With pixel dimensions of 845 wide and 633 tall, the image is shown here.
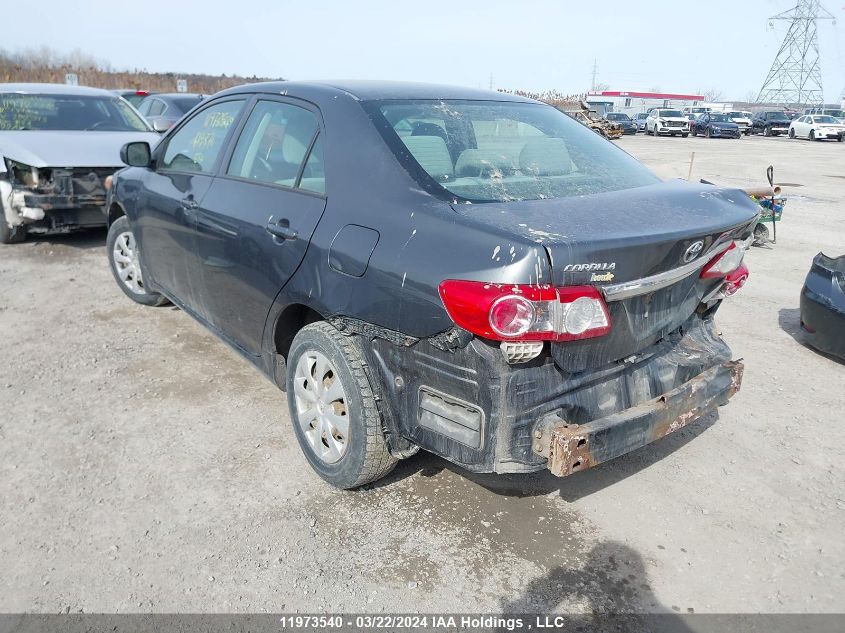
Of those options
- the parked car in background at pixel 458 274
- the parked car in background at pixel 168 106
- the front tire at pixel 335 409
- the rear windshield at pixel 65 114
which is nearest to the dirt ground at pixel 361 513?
the front tire at pixel 335 409

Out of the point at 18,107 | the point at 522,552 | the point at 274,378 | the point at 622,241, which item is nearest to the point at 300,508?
the point at 274,378

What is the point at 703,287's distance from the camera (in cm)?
289

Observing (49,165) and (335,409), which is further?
(49,165)

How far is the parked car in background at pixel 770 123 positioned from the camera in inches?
1610

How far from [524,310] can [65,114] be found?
303 inches

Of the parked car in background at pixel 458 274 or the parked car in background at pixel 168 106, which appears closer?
the parked car in background at pixel 458 274

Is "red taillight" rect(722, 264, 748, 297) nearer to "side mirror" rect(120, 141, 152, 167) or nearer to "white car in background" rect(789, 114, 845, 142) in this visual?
"side mirror" rect(120, 141, 152, 167)

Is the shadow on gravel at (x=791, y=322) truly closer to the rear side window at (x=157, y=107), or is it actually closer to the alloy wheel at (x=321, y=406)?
the alloy wheel at (x=321, y=406)

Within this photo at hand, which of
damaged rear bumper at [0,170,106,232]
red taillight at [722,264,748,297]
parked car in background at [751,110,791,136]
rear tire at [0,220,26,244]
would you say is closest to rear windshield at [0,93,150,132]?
damaged rear bumper at [0,170,106,232]

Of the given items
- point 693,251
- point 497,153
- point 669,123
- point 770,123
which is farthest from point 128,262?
point 770,123

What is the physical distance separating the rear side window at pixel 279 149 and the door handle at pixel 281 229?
20cm

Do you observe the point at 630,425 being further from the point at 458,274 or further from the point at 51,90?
the point at 51,90

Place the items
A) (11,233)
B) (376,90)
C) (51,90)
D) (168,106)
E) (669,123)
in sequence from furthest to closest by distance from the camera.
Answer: (669,123), (168,106), (51,90), (11,233), (376,90)

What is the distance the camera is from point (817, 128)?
3675 cm
